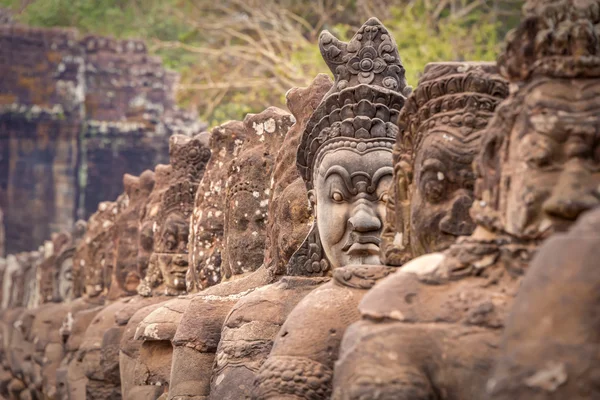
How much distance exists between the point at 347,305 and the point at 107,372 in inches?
251

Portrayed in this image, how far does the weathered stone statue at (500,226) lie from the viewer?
4.07 m

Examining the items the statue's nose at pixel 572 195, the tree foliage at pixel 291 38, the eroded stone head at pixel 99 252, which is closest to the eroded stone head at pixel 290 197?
the statue's nose at pixel 572 195

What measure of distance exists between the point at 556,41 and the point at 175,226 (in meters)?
6.95

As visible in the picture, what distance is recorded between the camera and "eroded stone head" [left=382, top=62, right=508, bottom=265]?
16.3 feet

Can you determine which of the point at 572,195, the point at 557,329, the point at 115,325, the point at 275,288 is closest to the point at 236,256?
the point at 275,288

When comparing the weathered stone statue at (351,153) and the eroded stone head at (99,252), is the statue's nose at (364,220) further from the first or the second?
the eroded stone head at (99,252)

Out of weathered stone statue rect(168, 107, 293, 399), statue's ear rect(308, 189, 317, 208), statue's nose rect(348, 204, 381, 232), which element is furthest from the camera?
weathered stone statue rect(168, 107, 293, 399)

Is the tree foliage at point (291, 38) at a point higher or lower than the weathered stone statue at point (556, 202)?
higher

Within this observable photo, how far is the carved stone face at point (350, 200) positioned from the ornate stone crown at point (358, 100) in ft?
0.26

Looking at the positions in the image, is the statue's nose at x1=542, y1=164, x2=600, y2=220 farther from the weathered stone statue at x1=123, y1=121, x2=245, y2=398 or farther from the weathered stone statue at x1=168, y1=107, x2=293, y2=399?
the weathered stone statue at x1=123, y1=121, x2=245, y2=398

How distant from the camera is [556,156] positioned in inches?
161

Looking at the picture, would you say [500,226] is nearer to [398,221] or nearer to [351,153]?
[398,221]

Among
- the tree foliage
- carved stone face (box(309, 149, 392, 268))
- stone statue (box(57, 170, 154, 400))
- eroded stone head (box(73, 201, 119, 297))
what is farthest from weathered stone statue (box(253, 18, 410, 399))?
the tree foliage

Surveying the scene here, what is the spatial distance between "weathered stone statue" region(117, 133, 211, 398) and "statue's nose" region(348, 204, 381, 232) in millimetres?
4262
